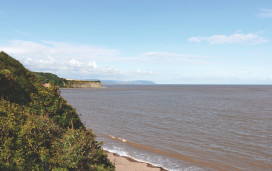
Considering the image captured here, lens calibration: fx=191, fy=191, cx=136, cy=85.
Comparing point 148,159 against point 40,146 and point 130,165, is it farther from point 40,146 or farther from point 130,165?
point 40,146

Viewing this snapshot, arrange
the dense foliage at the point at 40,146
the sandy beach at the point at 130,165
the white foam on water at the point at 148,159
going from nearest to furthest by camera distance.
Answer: the dense foliage at the point at 40,146, the sandy beach at the point at 130,165, the white foam on water at the point at 148,159

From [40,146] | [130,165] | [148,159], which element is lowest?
[148,159]

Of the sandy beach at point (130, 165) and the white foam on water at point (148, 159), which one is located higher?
the sandy beach at point (130, 165)

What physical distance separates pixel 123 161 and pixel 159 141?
684 centimetres

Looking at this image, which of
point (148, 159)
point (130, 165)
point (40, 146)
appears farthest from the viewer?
point (148, 159)

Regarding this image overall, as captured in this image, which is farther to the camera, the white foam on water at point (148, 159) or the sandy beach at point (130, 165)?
the white foam on water at point (148, 159)

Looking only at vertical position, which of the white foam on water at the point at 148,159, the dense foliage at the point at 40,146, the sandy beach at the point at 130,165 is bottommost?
the white foam on water at the point at 148,159

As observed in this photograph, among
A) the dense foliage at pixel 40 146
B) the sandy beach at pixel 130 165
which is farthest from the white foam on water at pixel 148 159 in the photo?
the dense foliage at pixel 40 146

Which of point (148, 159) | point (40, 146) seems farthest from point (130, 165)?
point (40, 146)

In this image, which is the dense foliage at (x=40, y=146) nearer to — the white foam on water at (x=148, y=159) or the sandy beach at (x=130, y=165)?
the sandy beach at (x=130, y=165)

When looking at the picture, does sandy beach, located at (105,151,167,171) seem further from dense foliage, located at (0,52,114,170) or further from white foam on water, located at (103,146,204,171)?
dense foliage, located at (0,52,114,170)

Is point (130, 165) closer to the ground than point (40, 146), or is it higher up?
closer to the ground

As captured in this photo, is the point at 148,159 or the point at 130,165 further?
the point at 148,159

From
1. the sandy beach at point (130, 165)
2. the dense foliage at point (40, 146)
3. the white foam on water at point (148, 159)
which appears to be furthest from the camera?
the white foam on water at point (148, 159)
